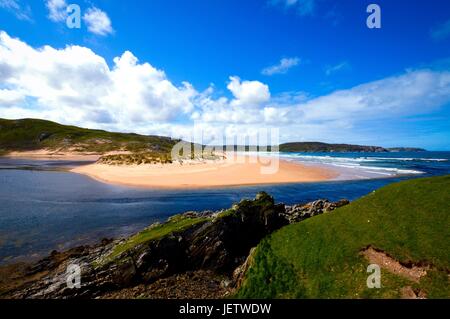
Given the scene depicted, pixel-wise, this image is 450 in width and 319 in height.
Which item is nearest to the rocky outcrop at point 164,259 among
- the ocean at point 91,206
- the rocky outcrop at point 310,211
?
the rocky outcrop at point 310,211

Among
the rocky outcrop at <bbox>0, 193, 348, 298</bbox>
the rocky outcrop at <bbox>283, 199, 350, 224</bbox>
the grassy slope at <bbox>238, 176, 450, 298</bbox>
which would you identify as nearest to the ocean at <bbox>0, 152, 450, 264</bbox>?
the rocky outcrop at <bbox>0, 193, 348, 298</bbox>

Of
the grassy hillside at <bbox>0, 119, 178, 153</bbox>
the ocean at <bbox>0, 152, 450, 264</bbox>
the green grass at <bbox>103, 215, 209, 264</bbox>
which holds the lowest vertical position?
the ocean at <bbox>0, 152, 450, 264</bbox>

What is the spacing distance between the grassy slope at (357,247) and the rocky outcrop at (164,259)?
220 centimetres

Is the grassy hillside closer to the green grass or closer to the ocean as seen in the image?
the ocean

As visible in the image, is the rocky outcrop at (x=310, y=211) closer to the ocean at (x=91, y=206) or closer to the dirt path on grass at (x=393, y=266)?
the dirt path on grass at (x=393, y=266)

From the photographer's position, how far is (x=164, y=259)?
1403 centimetres

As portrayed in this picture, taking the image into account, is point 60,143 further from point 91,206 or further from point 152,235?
point 152,235

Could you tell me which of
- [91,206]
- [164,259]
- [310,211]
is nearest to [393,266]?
[310,211]

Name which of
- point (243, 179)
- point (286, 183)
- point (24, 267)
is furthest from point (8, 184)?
point (286, 183)

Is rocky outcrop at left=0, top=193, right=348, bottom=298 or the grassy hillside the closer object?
rocky outcrop at left=0, top=193, right=348, bottom=298

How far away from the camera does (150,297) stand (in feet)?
38.9

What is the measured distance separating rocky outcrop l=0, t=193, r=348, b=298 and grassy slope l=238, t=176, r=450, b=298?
7.23 feet

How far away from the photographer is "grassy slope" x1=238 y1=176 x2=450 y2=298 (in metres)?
9.98
